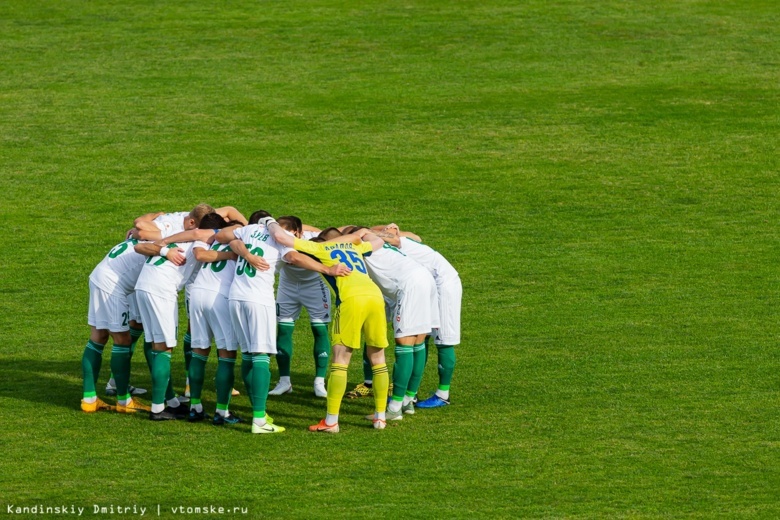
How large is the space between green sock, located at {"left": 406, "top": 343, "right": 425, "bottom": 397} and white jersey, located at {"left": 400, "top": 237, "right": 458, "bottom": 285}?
816 mm

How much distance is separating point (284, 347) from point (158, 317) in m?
1.71

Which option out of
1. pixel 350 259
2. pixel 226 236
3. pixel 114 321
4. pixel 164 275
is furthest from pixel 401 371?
pixel 114 321

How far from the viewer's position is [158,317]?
1035 centimetres

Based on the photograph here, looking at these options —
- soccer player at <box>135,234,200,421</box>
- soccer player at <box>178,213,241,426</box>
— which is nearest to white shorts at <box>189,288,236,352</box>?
soccer player at <box>178,213,241,426</box>

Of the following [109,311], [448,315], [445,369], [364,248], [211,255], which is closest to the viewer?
[211,255]

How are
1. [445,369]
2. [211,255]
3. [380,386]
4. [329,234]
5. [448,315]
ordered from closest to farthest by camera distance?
[380,386] < [211,255] < [329,234] < [445,369] < [448,315]

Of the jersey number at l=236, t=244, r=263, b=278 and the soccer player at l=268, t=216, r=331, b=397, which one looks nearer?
the jersey number at l=236, t=244, r=263, b=278

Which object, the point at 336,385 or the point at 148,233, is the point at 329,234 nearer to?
the point at 336,385

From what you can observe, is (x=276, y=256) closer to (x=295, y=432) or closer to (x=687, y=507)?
(x=295, y=432)

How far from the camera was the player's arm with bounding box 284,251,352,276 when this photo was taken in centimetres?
1014

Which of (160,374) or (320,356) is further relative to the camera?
(320,356)

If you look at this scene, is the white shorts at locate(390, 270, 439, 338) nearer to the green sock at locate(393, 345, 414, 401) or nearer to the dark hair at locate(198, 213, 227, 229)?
the green sock at locate(393, 345, 414, 401)

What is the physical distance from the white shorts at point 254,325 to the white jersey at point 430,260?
188 centimetres

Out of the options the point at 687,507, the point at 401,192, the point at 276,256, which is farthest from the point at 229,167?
the point at 687,507
